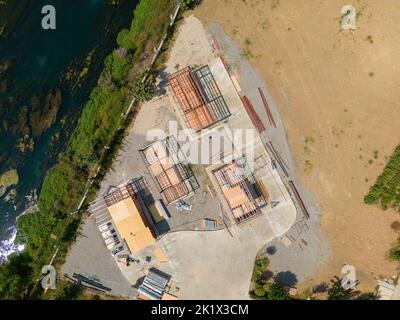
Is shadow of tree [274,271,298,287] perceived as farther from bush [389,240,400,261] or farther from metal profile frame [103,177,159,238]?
metal profile frame [103,177,159,238]

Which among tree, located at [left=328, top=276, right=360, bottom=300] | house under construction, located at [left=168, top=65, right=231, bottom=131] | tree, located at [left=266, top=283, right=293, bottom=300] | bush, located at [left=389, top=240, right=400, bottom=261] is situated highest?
house under construction, located at [left=168, top=65, right=231, bottom=131]

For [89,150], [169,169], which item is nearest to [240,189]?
[169,169]

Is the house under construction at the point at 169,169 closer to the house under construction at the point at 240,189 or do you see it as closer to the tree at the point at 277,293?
the house under construction at the point at 240,189

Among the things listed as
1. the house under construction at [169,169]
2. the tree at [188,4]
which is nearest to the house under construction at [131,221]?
the house under construction at [169,169]

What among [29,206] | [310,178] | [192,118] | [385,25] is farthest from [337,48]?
[29,206]

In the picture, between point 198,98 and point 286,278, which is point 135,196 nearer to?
point 198,98

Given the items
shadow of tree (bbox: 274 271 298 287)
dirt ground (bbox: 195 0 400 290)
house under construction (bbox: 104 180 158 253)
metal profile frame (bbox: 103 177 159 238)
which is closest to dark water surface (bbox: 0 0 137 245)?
metal profile frame (bbox: 103 177 159 238)

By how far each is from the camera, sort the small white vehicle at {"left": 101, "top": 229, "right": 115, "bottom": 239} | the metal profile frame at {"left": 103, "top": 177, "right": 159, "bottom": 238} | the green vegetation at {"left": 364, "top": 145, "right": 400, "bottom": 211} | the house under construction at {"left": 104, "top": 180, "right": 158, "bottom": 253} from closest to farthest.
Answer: the house under construction at {"left": 104, "top": 180, "right": 158, "bottom": 253}, the green vegetation at {"left": 364, "top": 145, "right": 400, "bottom": 211}, the metal profile frame at {"left": 103, "top": 177, "right": 159, "bottom": 238}, the small white vehicle at {"left": 101, "top": 229, "right": 115, "bottom": 239}
